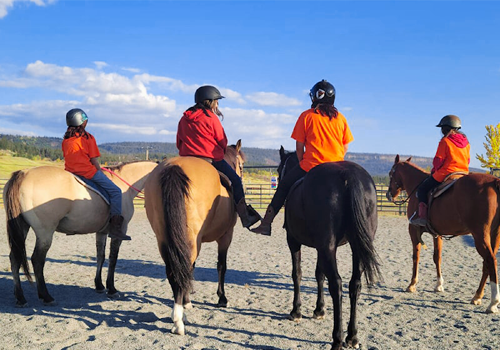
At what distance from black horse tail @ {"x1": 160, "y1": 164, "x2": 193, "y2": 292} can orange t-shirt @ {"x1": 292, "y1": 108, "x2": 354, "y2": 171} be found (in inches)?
63.0

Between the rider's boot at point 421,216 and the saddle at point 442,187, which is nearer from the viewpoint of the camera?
the saddle at point 442,187

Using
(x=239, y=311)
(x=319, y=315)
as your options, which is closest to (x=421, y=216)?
(x=319, y=315)

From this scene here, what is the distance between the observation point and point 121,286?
6.84 metres

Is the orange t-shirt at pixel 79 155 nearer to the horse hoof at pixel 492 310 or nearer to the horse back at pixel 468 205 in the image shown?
the horse back at pixel 468 205

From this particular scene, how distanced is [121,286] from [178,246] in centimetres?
328

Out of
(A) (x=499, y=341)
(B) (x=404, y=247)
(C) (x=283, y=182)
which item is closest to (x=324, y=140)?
(C) (x=283, y=182)

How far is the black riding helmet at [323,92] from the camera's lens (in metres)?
4.92

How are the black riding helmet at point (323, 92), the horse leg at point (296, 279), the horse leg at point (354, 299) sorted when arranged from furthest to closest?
the horse leg at point (296, 279) < the black riding helmet at point (323, 92) < the horse leg at point (354, 299)

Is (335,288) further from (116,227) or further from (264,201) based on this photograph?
(264,201)

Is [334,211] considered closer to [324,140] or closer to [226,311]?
[324,140]

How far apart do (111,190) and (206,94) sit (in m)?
2.33

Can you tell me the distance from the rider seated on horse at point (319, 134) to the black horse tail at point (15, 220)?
3.75 metres

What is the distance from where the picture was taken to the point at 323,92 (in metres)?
4.91

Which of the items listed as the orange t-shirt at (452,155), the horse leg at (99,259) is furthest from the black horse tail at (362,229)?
the horse leg at (99,259)
